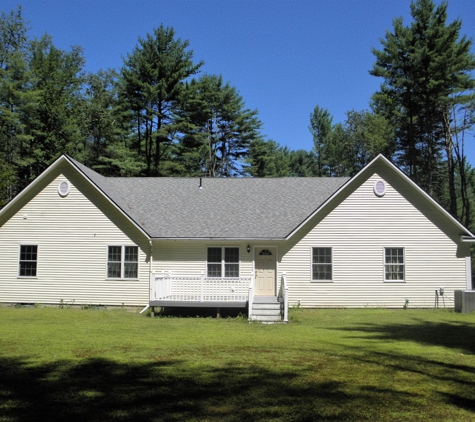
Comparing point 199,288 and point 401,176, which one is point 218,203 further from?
point 401,176

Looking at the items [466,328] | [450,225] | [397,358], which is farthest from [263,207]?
[397,358]

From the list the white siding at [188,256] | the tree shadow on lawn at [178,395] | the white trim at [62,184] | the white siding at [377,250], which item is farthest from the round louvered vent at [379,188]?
the tree shadow on lawn at [178,395]

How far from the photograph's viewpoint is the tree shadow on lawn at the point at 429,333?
482 inches

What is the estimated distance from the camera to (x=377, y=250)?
21078 mm

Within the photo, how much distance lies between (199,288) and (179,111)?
26.3 metres

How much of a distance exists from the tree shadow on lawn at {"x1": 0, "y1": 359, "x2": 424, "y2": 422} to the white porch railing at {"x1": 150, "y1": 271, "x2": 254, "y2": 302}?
9377 millimetres

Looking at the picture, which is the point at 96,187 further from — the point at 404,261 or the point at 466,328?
the point at 466,328

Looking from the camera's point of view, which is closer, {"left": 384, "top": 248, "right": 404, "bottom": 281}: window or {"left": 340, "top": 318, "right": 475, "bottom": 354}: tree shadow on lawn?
{"left": 340, "top": 318, "right": 475, "bottom": 354}: tree shadow on lawn

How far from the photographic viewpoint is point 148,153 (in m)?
43.1

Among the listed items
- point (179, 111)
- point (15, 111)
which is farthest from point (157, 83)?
point (15, 111)

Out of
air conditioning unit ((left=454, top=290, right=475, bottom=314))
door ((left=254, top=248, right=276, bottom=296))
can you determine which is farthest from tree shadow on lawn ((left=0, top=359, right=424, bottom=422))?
air conditioning unit ((left=454, top=290, right=475, bottom=314))

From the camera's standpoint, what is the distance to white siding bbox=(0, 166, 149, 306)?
68.7ft

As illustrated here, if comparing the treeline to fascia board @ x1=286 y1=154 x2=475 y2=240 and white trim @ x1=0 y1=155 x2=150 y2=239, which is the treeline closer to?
white trim @ x1=0 y1=155 x2=150 y2=239

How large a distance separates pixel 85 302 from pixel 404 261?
539 inches
